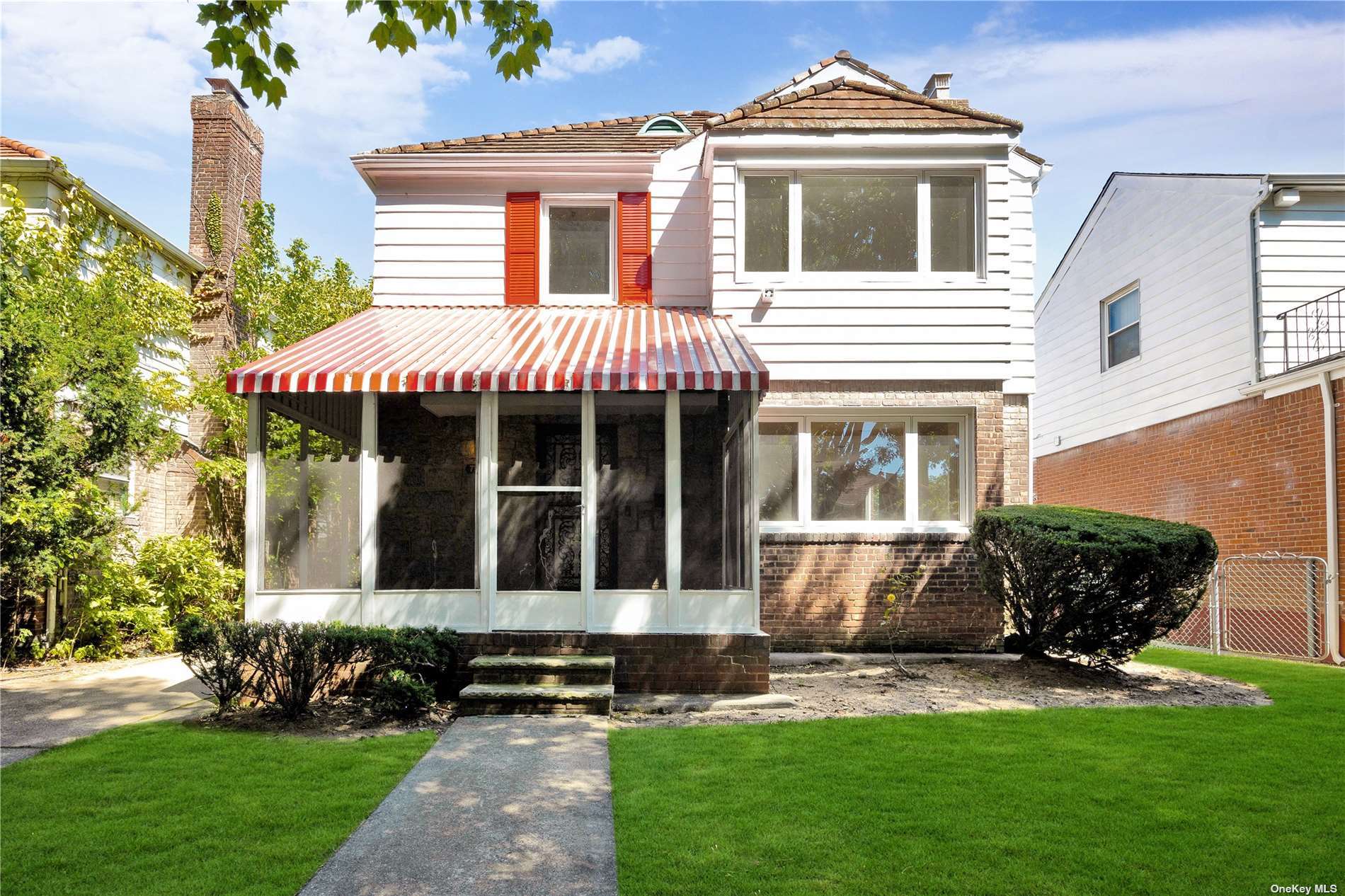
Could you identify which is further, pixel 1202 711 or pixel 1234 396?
pixel 1234 396

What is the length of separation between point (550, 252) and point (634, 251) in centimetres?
119

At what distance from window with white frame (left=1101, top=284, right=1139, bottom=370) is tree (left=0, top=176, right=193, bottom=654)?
1652 cm

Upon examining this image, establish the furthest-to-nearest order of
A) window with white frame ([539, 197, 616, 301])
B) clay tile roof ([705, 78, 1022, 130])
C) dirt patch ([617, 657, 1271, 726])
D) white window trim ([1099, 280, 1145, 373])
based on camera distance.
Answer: white window trim ([1099, 280, 1145, 373]) < window with white frame ([539, 197, 616, 301]) < clay tile roof ([705, 78, 1022, 130]) < dirt patch ([617, 657, 1271, 726])

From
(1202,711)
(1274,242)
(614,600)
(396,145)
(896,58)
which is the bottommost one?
(1202,711)

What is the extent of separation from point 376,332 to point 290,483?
7.72 feet

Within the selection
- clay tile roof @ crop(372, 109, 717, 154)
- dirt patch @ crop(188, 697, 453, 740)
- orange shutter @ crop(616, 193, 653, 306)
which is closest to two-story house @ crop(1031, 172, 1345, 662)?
clay tile roof @ crop(372, 109, 717, 154)

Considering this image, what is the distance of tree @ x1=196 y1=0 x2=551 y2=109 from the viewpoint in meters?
5.38

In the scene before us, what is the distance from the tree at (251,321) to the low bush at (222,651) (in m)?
6.71

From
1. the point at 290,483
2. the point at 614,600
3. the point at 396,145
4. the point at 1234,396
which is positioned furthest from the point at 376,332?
the point at 1234,396

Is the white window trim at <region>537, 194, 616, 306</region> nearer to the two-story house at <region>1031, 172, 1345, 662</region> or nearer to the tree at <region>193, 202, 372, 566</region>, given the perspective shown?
the tree at <region>193, 202, 372, 566</region>

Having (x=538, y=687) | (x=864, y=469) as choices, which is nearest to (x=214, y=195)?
(x=538, y=687)

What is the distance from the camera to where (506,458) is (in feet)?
30.2

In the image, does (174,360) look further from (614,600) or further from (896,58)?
(896,58)

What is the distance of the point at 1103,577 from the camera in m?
8.78
